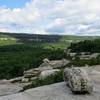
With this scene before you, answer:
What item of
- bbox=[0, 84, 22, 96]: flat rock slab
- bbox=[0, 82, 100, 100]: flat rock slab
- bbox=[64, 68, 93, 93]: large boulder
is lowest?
bbox=[0, 84, 22, 96]: flat rock slab

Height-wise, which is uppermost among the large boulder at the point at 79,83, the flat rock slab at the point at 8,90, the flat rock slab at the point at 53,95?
the large boulder at the point at 79,83

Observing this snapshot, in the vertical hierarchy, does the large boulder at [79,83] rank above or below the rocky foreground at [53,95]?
above

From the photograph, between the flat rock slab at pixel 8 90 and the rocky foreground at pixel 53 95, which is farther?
the flat rock slab at pixel 8 90

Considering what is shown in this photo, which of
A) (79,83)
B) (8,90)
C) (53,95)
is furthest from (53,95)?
(8,90)

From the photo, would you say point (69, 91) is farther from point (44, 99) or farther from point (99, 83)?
point (99, 83)

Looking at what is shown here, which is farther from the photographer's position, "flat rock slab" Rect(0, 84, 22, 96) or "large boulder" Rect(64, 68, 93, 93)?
"flat rock slab" Rect(0, 84, 22, 96)

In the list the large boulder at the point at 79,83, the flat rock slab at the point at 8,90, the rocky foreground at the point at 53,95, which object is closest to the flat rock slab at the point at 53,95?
the rocky foreground at the point at 53,95

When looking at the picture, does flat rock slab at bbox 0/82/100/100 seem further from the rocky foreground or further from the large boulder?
the large boulder

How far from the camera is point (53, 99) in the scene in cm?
1728

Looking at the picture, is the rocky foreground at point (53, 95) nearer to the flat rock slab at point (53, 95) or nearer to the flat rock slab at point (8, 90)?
the flat rock slab at point (53, 95)

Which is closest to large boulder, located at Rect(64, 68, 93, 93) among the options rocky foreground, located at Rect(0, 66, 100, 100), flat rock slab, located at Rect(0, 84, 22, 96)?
rocky foreground, located at Rect(0, 66, 100, 100)

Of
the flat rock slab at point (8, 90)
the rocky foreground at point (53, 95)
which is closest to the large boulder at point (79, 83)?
the rocky foreground at point (53, 95)

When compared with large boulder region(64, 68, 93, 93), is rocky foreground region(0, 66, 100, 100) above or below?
below

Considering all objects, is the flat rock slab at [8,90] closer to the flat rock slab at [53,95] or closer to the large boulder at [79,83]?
the flat rock slab at [53,95]
